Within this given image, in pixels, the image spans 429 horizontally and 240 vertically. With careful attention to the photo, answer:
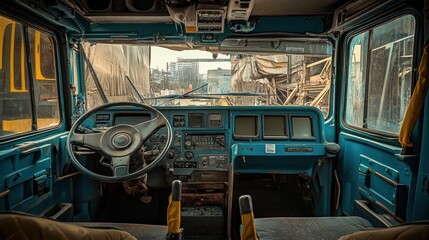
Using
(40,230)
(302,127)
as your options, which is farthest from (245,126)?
(40,230)

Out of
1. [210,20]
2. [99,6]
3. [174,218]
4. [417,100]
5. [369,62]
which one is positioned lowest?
[174,218]

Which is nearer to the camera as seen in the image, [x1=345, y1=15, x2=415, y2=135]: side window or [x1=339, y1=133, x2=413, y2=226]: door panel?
[x1=339, y1=133, x2=413, y2=226]: door panel

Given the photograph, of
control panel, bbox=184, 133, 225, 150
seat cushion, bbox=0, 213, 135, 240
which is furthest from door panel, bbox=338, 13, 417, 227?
seat cushion, bbox=0, 213, 135, 240

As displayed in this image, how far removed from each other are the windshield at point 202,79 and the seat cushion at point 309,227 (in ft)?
4.31

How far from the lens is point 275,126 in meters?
2.65

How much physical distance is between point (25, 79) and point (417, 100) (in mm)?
2336

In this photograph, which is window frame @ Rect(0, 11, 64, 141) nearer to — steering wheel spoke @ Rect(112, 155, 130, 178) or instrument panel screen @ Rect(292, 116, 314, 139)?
steering wheel spoke @ Rect(112, 155, 130, 178)

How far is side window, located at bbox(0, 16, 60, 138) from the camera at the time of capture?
71.1 inches

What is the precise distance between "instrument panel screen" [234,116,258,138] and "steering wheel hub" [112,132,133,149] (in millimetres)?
954

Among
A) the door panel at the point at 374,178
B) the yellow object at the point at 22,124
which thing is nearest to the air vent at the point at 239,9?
the door panel at the point at 374,178

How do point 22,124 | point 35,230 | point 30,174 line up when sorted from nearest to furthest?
point 35,230 < point 30,174 < point 22,124

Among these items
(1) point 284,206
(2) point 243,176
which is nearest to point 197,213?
(2) point 243,176

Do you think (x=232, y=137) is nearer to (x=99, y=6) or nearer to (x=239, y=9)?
(x=239, y=9)

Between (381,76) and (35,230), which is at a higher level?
(381,76)
